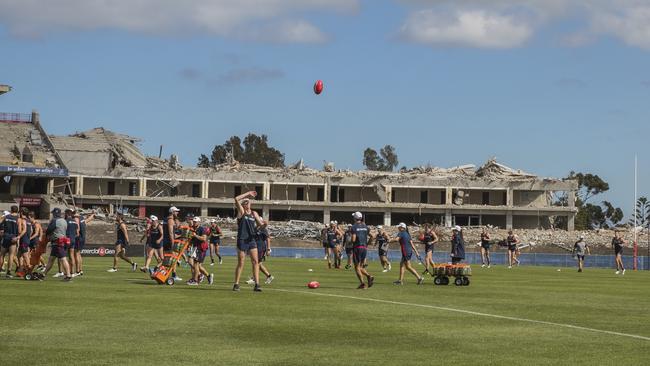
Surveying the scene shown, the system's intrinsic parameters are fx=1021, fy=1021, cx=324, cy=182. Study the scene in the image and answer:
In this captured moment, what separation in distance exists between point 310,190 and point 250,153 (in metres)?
50.6

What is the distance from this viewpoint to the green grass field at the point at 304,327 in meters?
13.2

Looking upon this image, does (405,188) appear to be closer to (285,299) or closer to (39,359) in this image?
(285,299)

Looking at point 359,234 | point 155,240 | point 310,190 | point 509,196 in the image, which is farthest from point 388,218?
point 359,234

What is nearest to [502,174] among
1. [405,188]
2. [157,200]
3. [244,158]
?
[405,188]

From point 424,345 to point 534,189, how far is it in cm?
11183

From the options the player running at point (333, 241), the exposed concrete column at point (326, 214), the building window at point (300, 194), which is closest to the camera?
the player running at point (333, 241)

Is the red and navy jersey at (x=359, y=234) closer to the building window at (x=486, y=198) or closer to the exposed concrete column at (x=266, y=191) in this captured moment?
the exposed concrete column at (x=266, y=191)

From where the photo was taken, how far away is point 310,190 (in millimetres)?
123250

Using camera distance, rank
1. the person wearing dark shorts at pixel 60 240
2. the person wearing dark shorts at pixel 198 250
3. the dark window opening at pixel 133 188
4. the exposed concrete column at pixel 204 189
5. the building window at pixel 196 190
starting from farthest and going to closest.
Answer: the building window at pixel 196 190 < the exposed concrete column at pixel 204 189 < the dark window opening at pixel 133 188 < the person wearing dark shorts at pixel 198 250 < the person wearing dark shorts at pixel 60 240

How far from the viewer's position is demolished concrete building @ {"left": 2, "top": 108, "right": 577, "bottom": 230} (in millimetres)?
117625

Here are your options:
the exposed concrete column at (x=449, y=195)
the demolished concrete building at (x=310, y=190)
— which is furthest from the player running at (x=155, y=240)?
the exposed concrete column at (x=449, y=195)

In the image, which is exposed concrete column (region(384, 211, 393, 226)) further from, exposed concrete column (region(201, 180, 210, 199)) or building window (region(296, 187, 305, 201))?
exposed concrete column (region(201, 180, 210, 199))

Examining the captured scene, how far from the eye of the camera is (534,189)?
124 metres

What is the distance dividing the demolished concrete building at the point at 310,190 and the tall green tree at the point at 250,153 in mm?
42011
